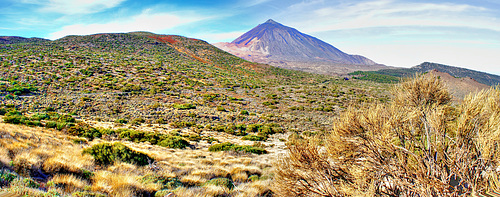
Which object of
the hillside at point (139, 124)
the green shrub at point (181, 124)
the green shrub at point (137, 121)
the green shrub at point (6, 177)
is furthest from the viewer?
the green shrub at point (181, 124)

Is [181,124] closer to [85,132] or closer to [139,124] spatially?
[139,124]

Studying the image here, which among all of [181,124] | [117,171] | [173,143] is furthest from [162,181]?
[181,124]

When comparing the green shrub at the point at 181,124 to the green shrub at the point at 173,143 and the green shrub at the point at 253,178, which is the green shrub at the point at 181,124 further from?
the green shrub at the point at 253,178

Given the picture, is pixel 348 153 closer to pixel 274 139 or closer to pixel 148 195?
pixel 148 195

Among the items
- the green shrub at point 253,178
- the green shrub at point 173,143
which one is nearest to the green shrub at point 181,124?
the green shrub at point 173,143

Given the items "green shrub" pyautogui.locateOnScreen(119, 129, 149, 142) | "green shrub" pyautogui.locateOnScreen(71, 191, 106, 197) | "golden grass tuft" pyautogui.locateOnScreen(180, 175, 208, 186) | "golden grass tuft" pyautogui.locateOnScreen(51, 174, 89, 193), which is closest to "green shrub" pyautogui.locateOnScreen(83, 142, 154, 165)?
"golden grass tuft" pyautogui.locateOnScreen(180, 175, 208, 186)

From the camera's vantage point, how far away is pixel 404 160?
13.6ft

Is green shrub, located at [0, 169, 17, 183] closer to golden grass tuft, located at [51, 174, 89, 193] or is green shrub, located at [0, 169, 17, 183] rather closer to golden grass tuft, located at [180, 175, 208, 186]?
golden grass tuft, located at [51, 174, 89, 193]

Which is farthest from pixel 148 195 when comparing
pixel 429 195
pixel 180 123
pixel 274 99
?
pixel 274 99

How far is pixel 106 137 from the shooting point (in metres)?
10.7

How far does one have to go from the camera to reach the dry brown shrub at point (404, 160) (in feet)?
11.6

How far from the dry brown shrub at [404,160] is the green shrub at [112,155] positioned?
472cm

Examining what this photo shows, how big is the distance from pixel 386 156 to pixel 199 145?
9.51 m

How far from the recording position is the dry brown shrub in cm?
353
